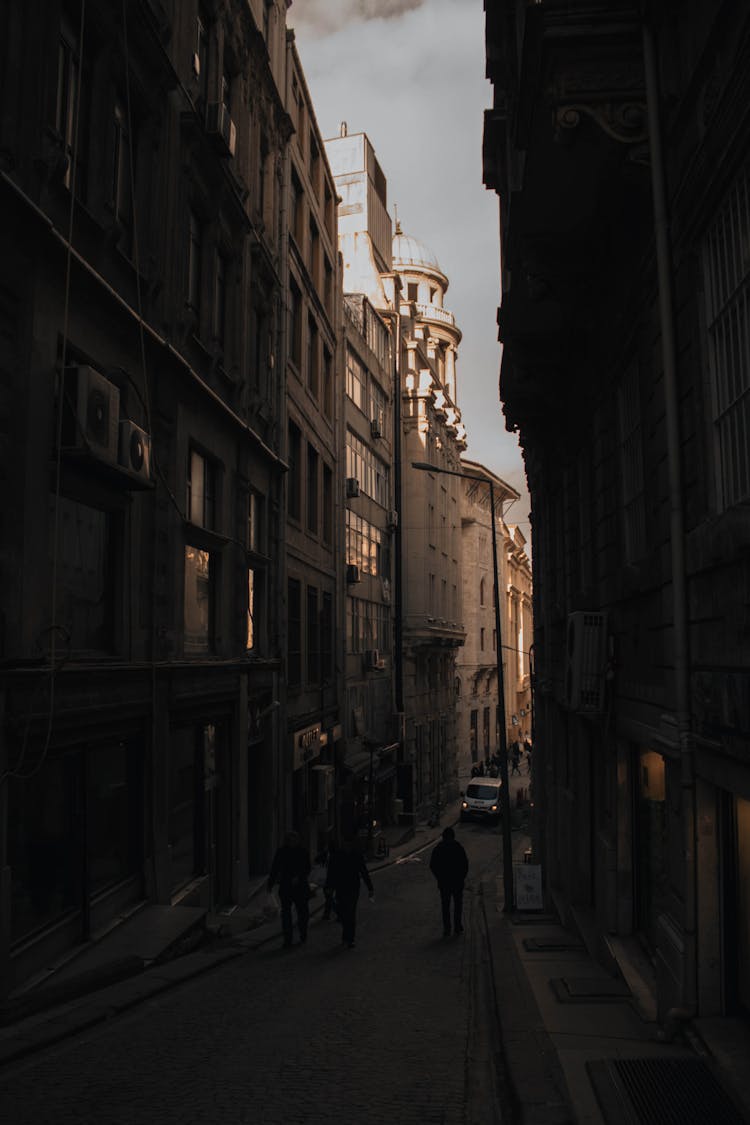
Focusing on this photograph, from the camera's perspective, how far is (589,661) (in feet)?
37.3

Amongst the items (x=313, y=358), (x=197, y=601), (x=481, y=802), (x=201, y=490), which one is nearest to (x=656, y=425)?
(x=197, y=601)

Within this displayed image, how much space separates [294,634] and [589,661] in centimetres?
1351

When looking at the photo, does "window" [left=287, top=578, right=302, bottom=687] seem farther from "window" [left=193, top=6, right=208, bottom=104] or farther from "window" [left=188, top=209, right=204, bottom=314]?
"window" [left=193, top=6, right=208, bottom=104]

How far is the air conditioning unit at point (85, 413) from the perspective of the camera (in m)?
10.3

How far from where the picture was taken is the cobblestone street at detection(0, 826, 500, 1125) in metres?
6.37

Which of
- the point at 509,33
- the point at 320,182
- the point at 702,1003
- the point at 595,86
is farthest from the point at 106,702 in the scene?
the point at 320,182

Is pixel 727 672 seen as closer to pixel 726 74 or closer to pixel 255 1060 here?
pixel 726 74

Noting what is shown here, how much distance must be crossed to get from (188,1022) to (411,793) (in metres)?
33.4

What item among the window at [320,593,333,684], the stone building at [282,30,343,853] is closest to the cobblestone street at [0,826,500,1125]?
the stone building at [282,30,343,853]

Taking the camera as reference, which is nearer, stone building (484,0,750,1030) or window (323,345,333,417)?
stone building (484,0,750,1030)

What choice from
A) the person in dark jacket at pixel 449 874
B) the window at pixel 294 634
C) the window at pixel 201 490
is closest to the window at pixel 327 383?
the window at pixel 294 634

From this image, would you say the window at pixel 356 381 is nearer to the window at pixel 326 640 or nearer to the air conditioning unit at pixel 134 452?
the window at pixel 326 640

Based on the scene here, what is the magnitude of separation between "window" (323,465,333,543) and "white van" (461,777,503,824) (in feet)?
55.1

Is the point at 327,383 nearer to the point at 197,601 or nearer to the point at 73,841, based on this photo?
the point at 197,601
